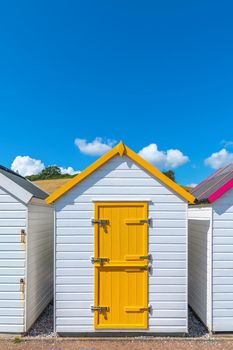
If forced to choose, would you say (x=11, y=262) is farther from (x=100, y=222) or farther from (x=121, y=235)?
(x=121, y=235)

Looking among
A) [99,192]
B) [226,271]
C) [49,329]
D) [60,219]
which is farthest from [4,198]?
[226,271]

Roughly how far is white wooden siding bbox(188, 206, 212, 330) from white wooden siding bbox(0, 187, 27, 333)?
3930 millimetres

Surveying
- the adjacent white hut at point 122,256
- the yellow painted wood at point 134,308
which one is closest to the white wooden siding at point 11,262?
the adjacent white hut at point 122,256

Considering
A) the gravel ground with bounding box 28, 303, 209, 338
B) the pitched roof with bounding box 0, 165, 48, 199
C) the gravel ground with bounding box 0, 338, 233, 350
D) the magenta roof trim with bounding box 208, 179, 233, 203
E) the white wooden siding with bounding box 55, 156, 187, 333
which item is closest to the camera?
the gravel ground with bounding box 0, 338, 233, 350

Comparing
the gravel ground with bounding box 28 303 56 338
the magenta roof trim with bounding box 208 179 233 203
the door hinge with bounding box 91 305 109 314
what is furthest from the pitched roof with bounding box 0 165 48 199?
the magenta roof trim with bounding box 208 179 233 203

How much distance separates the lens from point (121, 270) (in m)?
5.78

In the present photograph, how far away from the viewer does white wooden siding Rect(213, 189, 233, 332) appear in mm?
5750

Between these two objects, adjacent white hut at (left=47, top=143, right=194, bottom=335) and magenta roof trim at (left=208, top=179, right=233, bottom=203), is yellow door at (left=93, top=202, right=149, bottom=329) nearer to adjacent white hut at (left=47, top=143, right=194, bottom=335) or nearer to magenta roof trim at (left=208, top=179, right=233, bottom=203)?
adjacent white hut at (left=47, top=143, right=194, bottom=335)

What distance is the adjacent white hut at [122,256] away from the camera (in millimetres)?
5766

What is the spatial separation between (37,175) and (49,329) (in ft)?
208

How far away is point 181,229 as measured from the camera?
5.82 meters

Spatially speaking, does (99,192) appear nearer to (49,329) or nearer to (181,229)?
(181,229)

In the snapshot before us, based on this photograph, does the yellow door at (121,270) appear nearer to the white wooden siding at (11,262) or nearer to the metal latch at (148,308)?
the metal latch at (148,308)

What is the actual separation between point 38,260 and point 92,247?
169 cm
